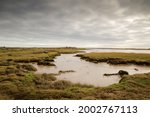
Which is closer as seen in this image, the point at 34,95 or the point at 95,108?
the point at 95,108

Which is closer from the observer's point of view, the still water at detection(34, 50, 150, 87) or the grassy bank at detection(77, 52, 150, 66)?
the still water at detection(34, 50, 150, 87)

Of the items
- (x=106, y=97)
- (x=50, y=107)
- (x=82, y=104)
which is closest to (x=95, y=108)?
(x=82, y=104)

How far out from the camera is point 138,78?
59.5 feet

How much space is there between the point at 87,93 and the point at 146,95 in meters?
4.20

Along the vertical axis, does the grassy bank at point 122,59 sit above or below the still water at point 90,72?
above

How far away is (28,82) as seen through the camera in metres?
17.3

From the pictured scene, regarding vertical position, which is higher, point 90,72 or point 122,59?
point 122,59

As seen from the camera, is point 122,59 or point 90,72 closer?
point 90,72

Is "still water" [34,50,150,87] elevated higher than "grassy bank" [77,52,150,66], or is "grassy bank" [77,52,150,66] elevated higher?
"grassy bank" [77,52,150,66]

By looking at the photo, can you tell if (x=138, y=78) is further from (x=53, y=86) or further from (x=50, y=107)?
(x=50, y=107)

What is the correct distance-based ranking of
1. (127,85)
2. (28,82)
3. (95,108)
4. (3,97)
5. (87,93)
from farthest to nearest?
(28,82)
(127,85)
(87,93)
(3,97)
(95,108)

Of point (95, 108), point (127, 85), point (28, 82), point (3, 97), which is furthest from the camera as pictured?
point (28, 82)

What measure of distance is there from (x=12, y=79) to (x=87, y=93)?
8237mm

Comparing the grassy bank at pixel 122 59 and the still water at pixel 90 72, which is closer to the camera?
the still water at pixel 90 72
